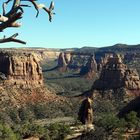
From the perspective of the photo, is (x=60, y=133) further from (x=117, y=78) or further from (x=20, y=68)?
(x=117, y=78)

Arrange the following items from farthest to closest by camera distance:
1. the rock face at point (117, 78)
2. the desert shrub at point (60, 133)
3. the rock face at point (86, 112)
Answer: the rock face at point (117, 78), the rock face at point (86, 112), the desert shrub at point (60, 133)

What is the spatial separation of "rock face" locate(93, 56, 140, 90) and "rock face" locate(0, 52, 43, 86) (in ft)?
89.2

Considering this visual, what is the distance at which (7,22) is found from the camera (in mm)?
11516

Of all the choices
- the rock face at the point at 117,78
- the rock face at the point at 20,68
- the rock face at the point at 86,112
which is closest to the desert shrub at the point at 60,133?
the rock face at the point at 86,112

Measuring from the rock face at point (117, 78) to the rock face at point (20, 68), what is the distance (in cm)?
2718

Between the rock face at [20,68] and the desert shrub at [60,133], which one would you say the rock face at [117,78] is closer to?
the rock face at [20,68]

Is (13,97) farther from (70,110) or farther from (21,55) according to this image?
(21,55)

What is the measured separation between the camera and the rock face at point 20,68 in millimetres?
182875

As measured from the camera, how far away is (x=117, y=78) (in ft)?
620

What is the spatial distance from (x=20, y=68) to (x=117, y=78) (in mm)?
42918

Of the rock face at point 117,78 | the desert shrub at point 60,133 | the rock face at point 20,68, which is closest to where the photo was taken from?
the desert shrub at point 60,133

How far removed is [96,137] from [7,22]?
63609 millimetres

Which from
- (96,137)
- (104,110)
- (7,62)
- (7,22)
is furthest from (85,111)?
(7,22)

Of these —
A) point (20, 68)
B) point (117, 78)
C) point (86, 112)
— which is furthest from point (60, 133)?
point (117, 78)
